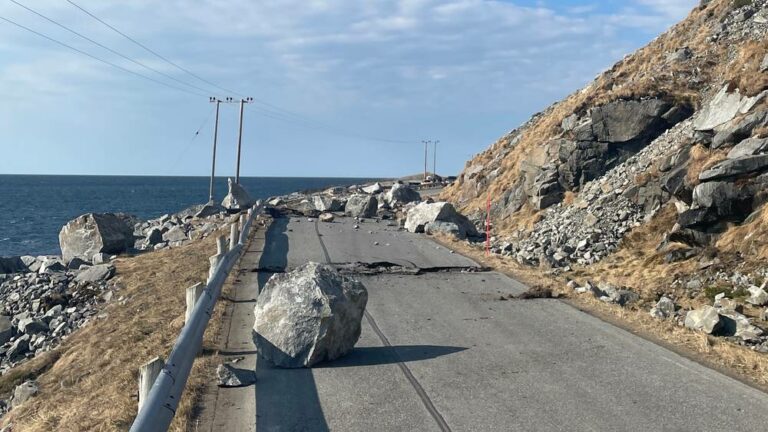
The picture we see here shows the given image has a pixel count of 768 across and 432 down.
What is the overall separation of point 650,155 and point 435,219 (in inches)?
321

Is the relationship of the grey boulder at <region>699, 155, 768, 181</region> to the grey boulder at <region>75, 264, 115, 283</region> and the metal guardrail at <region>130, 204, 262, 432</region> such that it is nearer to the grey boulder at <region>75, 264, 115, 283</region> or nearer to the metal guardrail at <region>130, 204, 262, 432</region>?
the metal guardrail at <region>130, 204, 262, 432</region>

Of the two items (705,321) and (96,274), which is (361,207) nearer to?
(96,274)

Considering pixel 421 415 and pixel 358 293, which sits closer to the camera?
pixel 421 415

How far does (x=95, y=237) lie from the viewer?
23.9 m

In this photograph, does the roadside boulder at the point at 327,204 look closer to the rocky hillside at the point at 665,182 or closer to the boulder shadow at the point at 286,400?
the rocky hillside at the point at 665,182

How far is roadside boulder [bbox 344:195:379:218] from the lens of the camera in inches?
1353

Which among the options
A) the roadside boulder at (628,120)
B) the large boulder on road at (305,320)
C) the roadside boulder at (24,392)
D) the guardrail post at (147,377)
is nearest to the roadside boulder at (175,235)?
the roadside boulder at (24,392)

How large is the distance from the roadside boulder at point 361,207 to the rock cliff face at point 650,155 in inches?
219

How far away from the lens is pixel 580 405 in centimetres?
668

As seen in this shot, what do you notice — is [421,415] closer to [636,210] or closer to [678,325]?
[678,325]

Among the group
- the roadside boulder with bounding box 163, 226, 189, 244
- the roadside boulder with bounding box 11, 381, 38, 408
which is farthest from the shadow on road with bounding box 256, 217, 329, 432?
the roadside boulder with bounding box 163, 226, 189, 244

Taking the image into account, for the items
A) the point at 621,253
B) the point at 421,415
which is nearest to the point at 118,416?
the point at 421,415

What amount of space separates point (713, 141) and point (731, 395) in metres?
15.9

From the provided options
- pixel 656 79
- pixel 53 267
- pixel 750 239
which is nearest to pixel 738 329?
pixel 750 239
